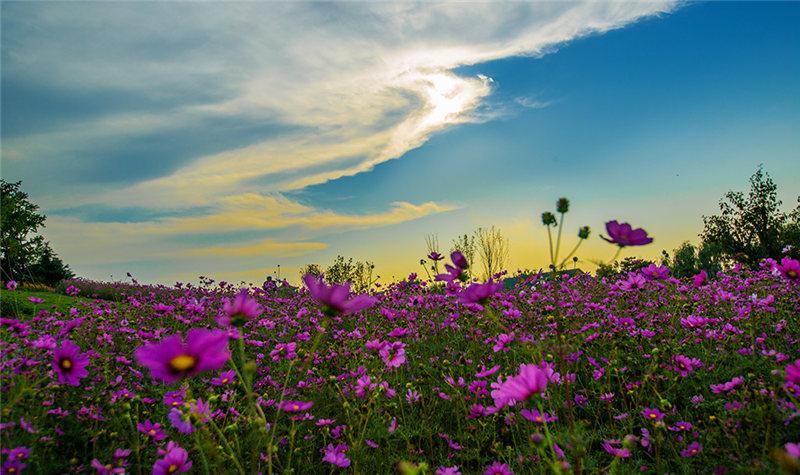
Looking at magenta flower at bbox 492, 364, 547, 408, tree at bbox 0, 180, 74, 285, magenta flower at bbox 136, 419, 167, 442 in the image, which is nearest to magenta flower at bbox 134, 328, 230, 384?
magenta flower at bbox 492, 364, 547, 408

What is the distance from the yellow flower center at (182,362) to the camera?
122 cm

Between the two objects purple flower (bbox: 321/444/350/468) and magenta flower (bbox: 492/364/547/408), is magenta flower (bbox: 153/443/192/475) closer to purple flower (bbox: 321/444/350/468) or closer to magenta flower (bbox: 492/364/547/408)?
purple flower (bbox: 321/444/350/468)

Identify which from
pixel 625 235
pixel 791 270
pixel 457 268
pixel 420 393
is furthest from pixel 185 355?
pixel 791 270

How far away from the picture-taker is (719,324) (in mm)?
4070

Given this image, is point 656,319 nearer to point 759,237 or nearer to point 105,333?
point 105,333

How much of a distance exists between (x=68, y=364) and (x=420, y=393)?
6.28 feet

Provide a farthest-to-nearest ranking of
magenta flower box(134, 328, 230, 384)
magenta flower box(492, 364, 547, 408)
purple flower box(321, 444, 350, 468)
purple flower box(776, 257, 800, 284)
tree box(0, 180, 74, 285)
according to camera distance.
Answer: tree box(0, 180, 74, 285), purple flower box(776, 257, 800, 284), purple flower box(321, 444, 350, 468), magenta flower box(492, 364, 547, 408), magenta flower box(134, 328, 230, 384)

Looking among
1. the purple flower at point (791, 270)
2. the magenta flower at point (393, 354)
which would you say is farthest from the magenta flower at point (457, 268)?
the purple flower at point (791, 270)

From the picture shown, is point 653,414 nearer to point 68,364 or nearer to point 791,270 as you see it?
point 791,270

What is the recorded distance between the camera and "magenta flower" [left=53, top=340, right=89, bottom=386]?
1987 mm

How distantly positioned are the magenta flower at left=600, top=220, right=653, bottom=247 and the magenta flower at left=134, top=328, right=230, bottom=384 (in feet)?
4.33

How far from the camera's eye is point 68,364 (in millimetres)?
2025

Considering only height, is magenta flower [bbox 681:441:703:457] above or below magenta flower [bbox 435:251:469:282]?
below

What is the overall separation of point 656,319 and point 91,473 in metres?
4.27
